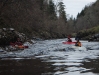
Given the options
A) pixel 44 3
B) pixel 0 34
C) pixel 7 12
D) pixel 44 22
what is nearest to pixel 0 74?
pixel 0 34

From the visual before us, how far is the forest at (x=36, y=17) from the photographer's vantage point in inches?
1357

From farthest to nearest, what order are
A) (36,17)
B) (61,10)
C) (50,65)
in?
1. (61,10)
2. (36,17)
3. (50,65)

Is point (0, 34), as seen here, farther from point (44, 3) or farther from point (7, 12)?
point (44, 3)

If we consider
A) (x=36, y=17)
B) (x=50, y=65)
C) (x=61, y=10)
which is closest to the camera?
(x=50, y=65)

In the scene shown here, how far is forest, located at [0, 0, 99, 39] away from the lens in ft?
113

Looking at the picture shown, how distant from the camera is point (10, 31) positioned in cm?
3008

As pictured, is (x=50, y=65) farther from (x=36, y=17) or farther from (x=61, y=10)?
(x=61, y=10)

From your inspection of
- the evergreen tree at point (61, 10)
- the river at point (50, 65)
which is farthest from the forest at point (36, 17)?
the river at point (50, 65)

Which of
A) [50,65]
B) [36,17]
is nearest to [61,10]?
[36,17]

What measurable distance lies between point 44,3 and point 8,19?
159 ft

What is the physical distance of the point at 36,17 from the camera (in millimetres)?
66062

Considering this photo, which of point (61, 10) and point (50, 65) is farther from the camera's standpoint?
point (61, 10)

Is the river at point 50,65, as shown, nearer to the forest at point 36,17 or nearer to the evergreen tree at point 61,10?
the forest at point 36,17

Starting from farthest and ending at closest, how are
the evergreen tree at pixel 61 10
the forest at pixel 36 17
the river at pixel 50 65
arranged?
the evergreen tree at pixel 61 10 → the forest at pixel 36 17 → the river at pixel 50 65
